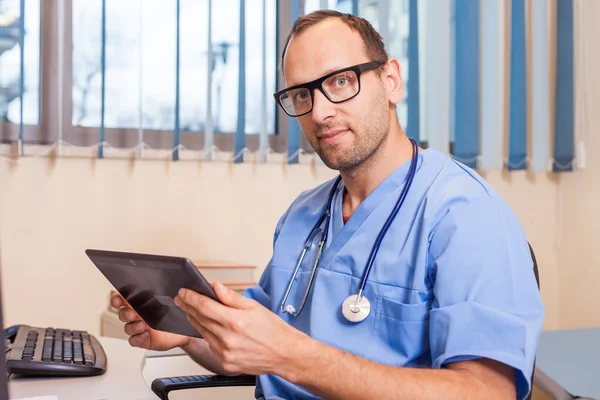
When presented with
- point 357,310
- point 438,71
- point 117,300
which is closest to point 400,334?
point 357,310

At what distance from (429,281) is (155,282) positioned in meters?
0.39

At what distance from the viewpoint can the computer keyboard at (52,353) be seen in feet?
3.57

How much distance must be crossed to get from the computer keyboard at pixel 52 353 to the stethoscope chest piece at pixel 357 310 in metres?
0.43

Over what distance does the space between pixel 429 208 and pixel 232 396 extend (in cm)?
66

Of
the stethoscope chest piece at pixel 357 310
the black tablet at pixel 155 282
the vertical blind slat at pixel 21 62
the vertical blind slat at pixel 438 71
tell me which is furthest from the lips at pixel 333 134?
the vertical blind slat at pixel 438 71

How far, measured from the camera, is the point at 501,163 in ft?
7.07

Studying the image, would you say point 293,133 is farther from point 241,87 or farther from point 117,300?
point 117,300

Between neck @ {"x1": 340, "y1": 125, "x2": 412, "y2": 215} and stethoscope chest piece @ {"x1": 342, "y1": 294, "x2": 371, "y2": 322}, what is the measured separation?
229mm

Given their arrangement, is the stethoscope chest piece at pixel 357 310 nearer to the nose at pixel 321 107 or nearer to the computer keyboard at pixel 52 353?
the nose at pixel 321 107

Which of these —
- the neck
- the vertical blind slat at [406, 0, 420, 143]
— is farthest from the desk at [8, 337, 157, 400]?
the vertical blind slat at [406, 0, 420, 143]

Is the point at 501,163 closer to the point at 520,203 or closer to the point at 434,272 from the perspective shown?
the point at 520,203

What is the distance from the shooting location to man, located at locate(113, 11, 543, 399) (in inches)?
33.7

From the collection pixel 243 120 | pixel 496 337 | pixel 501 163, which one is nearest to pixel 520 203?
pixel 501 163

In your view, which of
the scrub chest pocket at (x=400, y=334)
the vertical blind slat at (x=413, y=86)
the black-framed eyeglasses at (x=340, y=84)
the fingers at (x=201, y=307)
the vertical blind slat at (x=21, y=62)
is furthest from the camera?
the vertical blind slat at (x=413, y=86)
